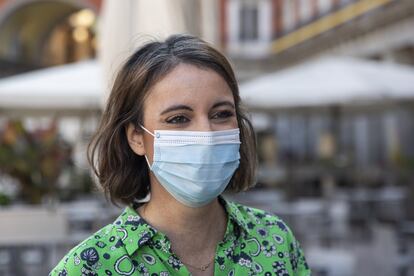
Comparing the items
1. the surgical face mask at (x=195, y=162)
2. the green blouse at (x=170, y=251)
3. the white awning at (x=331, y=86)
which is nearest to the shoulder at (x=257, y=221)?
the green blouse at (x=170, y=251)

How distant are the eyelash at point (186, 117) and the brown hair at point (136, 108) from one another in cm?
9

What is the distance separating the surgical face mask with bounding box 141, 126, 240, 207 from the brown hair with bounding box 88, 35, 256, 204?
0.11 metres

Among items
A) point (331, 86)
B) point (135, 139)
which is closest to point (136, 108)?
point (135, 139)

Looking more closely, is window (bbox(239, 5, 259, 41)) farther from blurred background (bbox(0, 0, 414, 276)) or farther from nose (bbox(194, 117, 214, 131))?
nose (bbox(194, 117, 214, 131))

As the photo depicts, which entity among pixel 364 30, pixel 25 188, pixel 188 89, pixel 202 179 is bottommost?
pixel 364 30

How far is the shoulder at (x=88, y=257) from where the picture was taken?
1.63 meters

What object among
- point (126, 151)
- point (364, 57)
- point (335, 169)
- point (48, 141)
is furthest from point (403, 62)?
point (126, 151)

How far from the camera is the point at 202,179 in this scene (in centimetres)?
172

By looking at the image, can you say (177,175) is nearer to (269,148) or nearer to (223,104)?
(223,104)

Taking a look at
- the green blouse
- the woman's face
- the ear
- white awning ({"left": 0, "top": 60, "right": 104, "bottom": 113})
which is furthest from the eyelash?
white awning ({"left": 0, "top": 60, "right": 104, "bottom": 113})

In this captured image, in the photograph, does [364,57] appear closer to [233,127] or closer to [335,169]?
[335,169]

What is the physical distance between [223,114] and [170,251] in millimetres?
323

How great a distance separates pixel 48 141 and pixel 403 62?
16793mm

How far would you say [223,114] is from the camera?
175 centimetres
